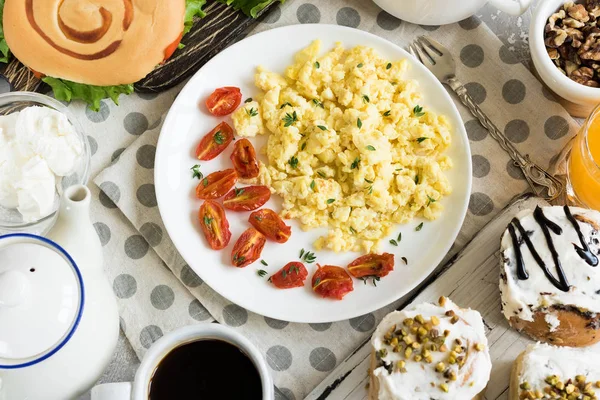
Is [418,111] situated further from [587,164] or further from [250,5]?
[250,5]

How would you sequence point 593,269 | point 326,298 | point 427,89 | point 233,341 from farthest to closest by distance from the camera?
1. point 427,89
2. point 326,298
3. point 593,269
4. point 233,341

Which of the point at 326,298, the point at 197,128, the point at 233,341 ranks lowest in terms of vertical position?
the point at 326,298

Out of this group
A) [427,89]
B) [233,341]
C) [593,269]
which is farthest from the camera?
[427,89]

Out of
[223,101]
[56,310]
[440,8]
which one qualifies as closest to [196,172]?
[223,101]

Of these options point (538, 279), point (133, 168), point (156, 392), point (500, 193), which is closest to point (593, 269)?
point (538, 279)

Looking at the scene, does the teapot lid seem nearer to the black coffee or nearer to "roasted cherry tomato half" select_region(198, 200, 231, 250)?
the black coffee

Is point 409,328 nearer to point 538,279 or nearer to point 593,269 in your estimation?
point 538,279

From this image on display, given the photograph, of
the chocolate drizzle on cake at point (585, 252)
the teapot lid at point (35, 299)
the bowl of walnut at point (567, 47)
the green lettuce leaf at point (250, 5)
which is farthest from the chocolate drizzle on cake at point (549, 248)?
Result: the teapot lid at point (35, 299)
